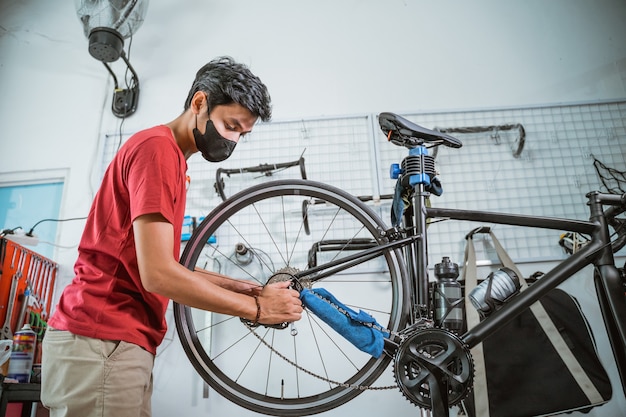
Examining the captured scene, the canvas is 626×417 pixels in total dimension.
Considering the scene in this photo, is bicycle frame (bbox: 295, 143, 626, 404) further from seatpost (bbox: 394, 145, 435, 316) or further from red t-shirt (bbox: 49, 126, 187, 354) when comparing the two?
red t-shirt (bbox: 49, 126, 187, 354)

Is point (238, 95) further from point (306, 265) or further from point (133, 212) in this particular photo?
point (306, 265)

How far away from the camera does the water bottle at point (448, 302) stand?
127 cm

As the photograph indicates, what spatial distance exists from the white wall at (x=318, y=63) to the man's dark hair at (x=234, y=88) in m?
1.11

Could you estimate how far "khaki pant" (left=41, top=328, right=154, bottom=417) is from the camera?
923mm

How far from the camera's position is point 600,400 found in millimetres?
1456

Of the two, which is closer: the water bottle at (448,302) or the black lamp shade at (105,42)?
the water bottle at (448,302)

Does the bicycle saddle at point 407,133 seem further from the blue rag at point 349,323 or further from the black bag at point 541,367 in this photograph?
the black bag at point 541,367

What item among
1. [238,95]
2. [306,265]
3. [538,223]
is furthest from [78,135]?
[538,223]

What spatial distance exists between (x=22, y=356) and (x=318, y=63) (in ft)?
6.31

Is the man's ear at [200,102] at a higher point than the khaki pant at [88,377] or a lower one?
higher

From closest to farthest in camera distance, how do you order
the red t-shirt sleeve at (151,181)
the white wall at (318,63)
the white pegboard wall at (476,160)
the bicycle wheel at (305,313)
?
the red t-shirt sleeve at (151,181) → the bicycle wheel at (305,313) → the white pegboard wall at (476,160) → the white wall at (318,63)

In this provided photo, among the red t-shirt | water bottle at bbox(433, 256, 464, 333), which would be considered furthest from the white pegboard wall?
the red t-shirt

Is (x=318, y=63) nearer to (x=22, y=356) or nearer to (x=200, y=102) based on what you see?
(x=200, y=102)

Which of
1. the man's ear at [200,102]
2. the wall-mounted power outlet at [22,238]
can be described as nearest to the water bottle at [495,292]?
the man's ear at [200,102]
